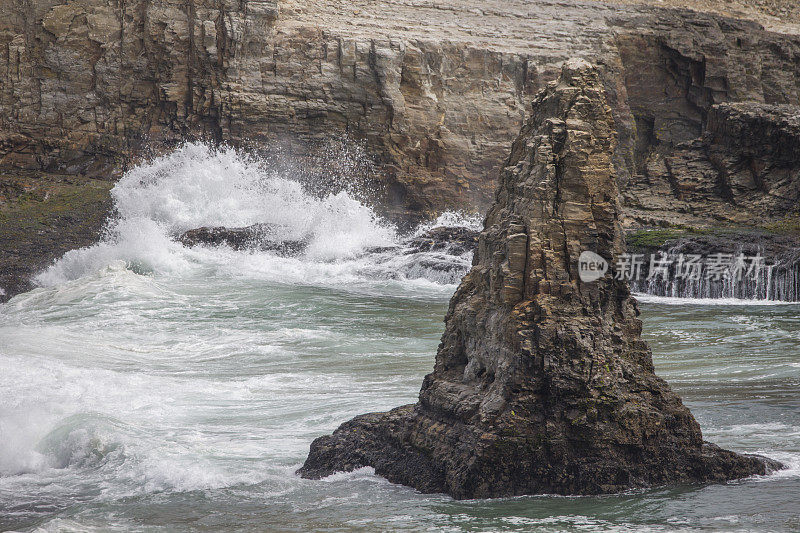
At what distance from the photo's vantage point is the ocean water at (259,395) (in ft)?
14.5

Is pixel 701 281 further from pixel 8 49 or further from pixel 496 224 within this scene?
pixel 8 49

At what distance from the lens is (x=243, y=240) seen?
22.5m

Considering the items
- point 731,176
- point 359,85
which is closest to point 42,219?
point 359,85

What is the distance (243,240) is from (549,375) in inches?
734

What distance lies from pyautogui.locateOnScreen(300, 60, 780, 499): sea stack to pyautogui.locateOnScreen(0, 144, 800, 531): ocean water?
6.0 inches

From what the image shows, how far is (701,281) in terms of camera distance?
17391 millimetres

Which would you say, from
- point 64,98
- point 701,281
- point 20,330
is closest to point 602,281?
point 20,330

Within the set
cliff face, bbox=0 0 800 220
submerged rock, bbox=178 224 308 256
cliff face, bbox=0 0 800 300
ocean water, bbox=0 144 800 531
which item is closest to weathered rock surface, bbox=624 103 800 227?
cliff face, bbox=0 0 800 300

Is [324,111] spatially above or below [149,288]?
above

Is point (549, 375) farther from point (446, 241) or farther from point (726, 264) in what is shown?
point (446, 241)

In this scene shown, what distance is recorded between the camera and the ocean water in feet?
14.5

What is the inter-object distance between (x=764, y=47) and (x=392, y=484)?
3318 cm

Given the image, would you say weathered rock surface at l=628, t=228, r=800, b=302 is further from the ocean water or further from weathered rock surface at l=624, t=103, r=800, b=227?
weathered rock surface at l=624, t=103, r=800, b=227

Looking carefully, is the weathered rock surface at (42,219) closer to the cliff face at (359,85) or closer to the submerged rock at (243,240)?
the cliff face at (359,85)
